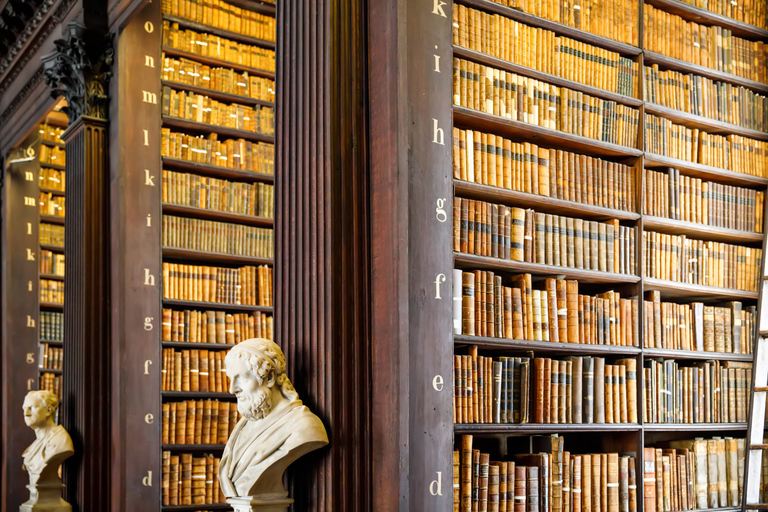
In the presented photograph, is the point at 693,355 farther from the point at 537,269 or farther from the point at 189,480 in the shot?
the point at 189,480

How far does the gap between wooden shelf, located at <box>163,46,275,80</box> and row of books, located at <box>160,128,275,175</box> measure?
1.46 feet

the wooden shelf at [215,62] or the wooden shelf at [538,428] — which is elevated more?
the wooden shelf at [215,62]

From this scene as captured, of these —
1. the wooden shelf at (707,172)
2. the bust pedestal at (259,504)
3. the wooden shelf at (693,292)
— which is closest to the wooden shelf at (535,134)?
the wooden shelf at (707,172)

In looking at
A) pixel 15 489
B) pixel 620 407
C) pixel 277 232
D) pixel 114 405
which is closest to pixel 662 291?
pixel 620 407

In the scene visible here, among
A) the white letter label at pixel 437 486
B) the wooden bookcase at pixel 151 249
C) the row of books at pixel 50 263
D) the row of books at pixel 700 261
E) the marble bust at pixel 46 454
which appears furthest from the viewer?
the row of books at pixel 50 263

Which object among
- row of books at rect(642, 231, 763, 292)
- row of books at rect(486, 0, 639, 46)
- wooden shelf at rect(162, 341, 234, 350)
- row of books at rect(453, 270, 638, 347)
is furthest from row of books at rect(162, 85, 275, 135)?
row of books at rect(642, 231, 763, 292)

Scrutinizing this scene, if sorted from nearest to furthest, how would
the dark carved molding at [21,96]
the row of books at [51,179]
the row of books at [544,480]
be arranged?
the row of books at [544,480]
the dark carved molding at [21,96]
the row of books at [51,179]

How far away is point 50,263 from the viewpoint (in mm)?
7574

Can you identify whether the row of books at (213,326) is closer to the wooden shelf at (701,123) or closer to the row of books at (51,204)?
the wooden shelf at (701,123)

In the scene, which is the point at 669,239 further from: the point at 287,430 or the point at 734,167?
the point at 287,430

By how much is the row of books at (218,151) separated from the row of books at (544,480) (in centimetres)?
274

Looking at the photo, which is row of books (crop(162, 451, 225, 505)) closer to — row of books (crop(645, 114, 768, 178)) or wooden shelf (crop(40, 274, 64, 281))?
wooden shelf (crop(40, 274, 64, 281))

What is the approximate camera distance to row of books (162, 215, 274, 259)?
5562mm

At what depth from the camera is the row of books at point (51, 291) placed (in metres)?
7.51
